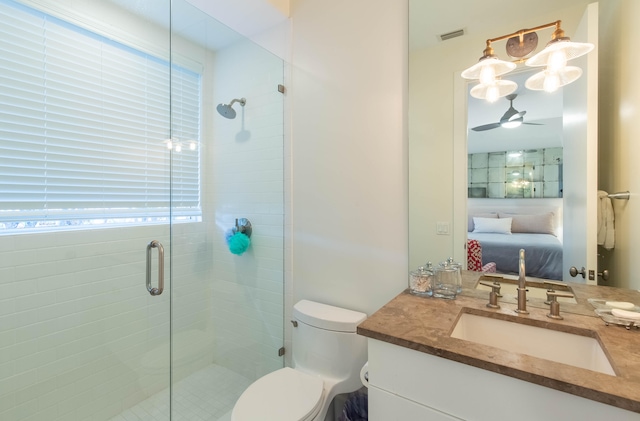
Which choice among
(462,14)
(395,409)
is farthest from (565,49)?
(395,409)

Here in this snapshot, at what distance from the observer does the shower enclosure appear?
1489 mm

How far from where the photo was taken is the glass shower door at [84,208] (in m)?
1.46

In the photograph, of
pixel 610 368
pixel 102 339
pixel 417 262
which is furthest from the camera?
pixel 102 339

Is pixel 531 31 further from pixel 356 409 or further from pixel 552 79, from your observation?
pixel 356 409

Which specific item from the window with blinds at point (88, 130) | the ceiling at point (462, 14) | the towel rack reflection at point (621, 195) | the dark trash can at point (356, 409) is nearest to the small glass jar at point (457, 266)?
the towel rack reflection at point (621, 195)

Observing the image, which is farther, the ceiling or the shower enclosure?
the shower enclosure

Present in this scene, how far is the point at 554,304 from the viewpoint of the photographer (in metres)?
1.03

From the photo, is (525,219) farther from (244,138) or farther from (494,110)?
(244,138)

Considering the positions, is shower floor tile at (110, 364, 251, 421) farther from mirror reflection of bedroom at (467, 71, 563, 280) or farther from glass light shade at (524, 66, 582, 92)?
glass light shade at (524, 66, 582, 92)

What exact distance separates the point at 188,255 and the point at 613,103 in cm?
232

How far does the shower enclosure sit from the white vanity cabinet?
1.13m

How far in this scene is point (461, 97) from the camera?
1314mm

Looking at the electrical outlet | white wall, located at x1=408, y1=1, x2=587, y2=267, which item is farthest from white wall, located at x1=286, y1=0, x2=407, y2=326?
the electrical outlet

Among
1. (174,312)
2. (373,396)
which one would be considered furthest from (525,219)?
(174,312)
